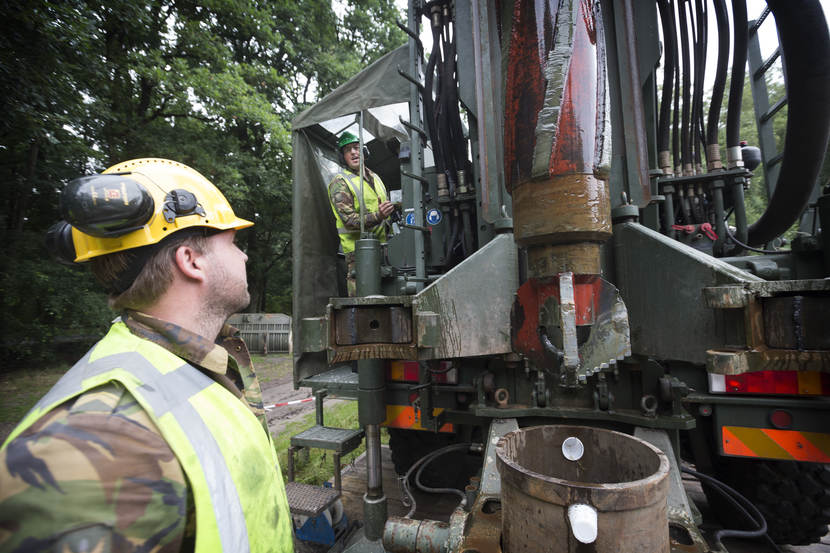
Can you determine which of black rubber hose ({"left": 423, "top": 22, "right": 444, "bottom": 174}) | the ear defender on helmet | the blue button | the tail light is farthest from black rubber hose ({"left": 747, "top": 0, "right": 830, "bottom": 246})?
the ear defender on helmet

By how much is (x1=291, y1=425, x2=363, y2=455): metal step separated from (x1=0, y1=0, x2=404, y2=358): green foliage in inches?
229

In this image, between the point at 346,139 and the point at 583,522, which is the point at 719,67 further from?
the point at 583,522

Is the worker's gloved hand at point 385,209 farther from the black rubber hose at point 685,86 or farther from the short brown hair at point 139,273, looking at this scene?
the short brown hair at point 139,273

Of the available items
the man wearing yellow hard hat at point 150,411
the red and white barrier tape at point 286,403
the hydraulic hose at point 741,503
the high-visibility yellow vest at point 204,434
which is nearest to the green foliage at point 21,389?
the red and white barrier tape at point 286,403

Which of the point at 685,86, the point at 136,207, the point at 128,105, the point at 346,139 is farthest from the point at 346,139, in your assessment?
the point at 128,105

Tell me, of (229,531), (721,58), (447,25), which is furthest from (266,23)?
(229,531)

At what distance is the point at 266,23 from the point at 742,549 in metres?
14.2

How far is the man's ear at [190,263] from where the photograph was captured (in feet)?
4.10

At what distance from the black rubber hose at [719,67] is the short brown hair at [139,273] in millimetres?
3490

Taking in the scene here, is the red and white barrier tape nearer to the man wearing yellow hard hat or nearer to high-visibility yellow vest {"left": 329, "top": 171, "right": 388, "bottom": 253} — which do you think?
Result: high-visibility yellow vest {"left": 329, "top": 171, "right": 388, "bottom": 253}

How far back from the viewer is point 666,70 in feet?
9.78

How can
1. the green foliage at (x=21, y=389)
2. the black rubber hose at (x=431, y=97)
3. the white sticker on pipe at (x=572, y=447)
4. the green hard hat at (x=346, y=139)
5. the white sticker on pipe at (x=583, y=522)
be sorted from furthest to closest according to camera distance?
the green foliage at (x=21, y=389)
the green hard hat at (x=346, y=139)
the black rubber hose at (x=431, y=97)
the white sticker on pipe at (x=572, y=447)
the white sticker on pipe at (x=583, y=522)

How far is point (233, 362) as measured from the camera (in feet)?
4.87

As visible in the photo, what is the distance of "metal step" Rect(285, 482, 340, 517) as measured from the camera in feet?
8.95
